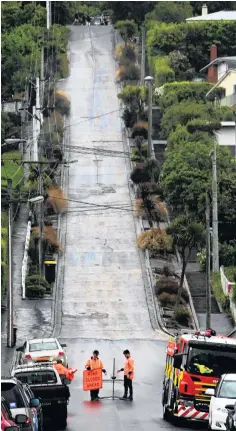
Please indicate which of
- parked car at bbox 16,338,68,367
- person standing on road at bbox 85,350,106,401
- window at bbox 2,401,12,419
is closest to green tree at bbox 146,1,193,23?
parked car at bbox 16,338,68,367

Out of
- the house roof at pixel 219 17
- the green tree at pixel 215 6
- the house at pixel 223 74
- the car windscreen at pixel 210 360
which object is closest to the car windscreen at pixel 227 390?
the car windscreen at pixel 210 360

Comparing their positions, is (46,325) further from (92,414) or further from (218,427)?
(218,427)

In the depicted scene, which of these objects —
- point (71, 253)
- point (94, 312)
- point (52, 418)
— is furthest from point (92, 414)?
point (71, 253)

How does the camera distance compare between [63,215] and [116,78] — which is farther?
[116,78]

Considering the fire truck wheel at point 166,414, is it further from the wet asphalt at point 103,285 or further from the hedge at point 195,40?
the hedge at point 195,40

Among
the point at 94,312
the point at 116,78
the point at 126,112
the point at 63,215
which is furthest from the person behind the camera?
the point at 116,78

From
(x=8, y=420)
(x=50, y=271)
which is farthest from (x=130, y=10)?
(x=8, y=420)
